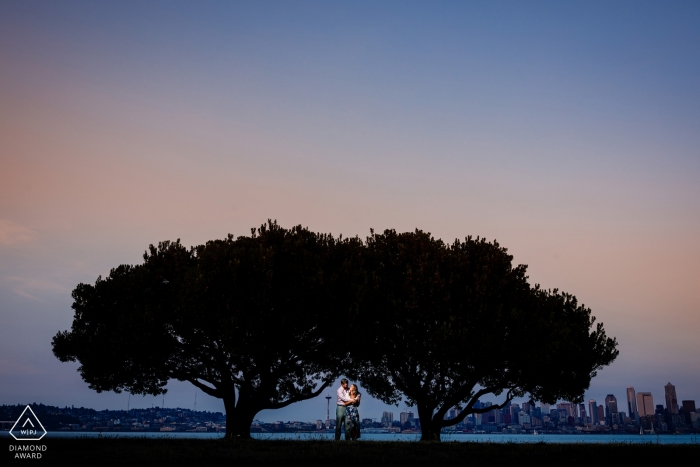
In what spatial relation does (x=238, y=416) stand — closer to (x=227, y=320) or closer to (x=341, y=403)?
(x=227, y=320)

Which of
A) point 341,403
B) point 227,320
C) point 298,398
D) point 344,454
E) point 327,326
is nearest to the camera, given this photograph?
point 344,454

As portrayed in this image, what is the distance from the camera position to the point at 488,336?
37531 mm

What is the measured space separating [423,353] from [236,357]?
11.6 m

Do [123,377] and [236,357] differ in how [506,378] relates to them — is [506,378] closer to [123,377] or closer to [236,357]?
[236,357]

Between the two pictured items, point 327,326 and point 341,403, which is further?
point 327,326

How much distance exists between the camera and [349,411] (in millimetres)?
30984

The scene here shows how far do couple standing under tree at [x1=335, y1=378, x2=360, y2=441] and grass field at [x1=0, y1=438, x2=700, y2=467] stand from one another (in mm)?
3617

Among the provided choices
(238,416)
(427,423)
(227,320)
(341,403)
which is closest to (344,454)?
(341,403)

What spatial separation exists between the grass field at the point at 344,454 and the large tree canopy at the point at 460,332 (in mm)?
11745

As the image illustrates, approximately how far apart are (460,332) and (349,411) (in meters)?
9.51

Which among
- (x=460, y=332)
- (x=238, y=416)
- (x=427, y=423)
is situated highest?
(x=460, y=332)

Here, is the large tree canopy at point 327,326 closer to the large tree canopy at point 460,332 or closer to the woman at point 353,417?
the large tree canopy at point 460,332

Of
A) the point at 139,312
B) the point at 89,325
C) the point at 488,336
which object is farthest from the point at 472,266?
the point at 89,325

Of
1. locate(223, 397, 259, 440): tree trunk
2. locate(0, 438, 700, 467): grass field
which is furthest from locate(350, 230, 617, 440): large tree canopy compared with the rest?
locate(0, 438, 700, 467): grass field
